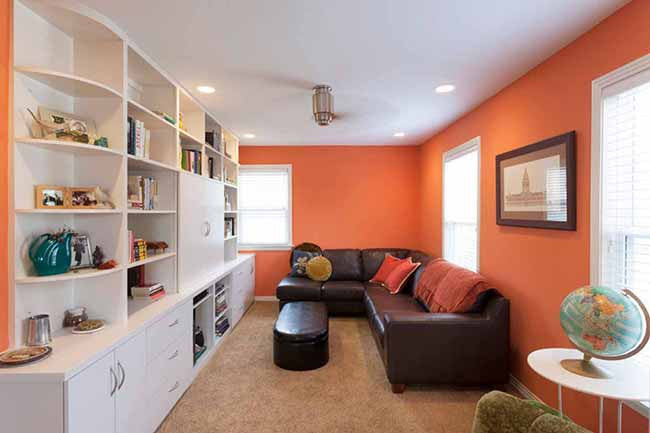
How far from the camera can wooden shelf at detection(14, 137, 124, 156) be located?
1647 mm

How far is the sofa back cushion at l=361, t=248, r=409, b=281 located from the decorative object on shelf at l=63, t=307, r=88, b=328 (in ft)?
11.7

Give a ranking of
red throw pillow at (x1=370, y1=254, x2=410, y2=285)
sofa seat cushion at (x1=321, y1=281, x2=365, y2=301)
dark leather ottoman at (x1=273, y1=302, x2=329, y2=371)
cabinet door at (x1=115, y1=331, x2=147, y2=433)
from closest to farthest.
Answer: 1. cabinet door at (x1=115, y1=331, x2=147, y2=433)
2. dark leather ottoman at (x1=273, y1=302, x2=329, y2=371)
3. sofa seat cushion at (x1=321, y1=281, x2=365, y2=301)
4. red throw pillow at (x1=370, y1=254, x2=410, y2=285)

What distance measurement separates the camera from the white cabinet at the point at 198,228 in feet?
9.40

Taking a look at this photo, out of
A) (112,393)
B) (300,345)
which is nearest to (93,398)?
(112,393)

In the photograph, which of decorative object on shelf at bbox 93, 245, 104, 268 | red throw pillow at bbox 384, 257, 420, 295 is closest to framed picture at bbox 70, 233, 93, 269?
decorative object on shelf at bbox 93, 245, 104, 268

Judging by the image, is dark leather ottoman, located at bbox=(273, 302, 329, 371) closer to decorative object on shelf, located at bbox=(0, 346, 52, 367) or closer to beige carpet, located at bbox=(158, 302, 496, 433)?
beige carpet, located at bbox=(158, 302, 496, 433)

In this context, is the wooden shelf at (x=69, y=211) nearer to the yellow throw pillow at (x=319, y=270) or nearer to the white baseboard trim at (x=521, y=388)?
the yellow throw pillow at (x=319, y=270)

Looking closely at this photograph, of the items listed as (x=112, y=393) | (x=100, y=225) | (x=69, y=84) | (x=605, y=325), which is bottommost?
(x=112, y=393)

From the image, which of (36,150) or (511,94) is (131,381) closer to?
(36,150)

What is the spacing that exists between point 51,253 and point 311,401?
6.50ft

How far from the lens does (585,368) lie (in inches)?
59.2

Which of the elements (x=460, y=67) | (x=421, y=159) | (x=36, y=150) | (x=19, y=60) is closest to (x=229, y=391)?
(x=36, y=150)

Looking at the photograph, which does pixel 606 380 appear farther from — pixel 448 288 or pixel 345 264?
pixel 345 264

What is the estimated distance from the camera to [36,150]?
1.76 metres
